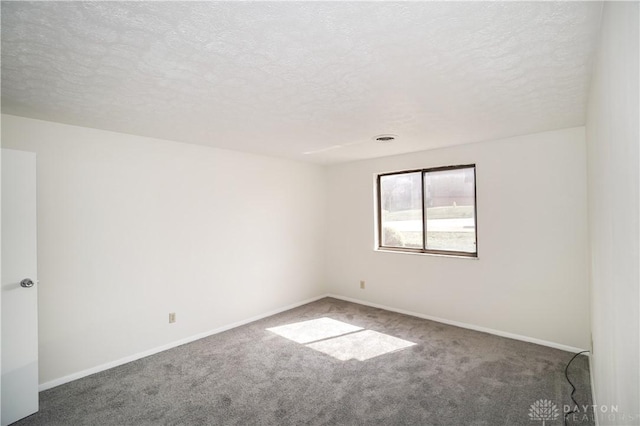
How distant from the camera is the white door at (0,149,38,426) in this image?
234cm

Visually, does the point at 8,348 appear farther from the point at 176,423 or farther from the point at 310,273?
the point at 310,273

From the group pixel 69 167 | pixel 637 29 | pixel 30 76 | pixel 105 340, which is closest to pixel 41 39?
pixel 30 76

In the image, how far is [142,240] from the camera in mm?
3443

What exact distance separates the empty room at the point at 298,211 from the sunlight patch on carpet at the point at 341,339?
4 cm

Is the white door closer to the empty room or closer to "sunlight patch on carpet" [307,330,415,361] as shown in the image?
the empty room

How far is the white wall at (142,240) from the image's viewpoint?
2885mm

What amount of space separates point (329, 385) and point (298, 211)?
294 centimetres

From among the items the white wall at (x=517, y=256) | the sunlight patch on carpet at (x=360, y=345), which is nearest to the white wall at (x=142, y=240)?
the sunlight patch on carpet at (x=360, y=345)

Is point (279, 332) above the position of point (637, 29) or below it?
below

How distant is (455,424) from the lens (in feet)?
7.33

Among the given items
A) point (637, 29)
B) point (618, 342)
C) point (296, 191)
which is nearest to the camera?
point (637, 29)

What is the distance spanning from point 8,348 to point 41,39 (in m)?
2.23

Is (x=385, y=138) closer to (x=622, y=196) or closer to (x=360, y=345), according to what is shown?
(x=360, y=345)

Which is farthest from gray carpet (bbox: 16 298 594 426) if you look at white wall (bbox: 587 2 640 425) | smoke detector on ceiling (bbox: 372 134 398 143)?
smoke detector on ceiling (bbox: 372 134 398 143)
